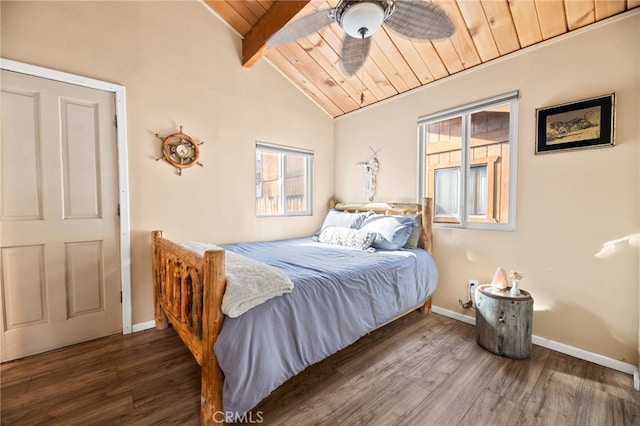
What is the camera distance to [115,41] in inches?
88.4

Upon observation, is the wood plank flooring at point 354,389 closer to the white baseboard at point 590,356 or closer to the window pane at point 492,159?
the white baseboard at point 590,356

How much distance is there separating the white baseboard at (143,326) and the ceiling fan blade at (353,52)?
111 inches

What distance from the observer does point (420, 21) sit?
5.45 ft

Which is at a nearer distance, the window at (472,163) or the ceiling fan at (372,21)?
the ceiling fan at (372,21)

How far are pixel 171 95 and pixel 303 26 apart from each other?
→ 150cm

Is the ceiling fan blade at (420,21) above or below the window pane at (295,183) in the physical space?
above

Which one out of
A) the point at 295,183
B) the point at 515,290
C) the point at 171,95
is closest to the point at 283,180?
the point at 295,183

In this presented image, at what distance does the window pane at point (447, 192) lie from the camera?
2.82 metres

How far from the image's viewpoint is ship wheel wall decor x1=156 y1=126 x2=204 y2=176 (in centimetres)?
248

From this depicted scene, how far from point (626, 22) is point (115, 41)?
3834 mm

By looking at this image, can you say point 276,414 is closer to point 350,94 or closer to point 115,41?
point 115,41

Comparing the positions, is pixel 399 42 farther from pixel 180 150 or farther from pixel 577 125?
pixel 180 150

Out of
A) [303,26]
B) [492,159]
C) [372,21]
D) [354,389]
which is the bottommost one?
[354,389]

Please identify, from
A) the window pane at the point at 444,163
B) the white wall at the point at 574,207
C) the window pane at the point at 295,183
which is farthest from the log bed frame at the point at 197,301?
the window pane at the point at 444,163
